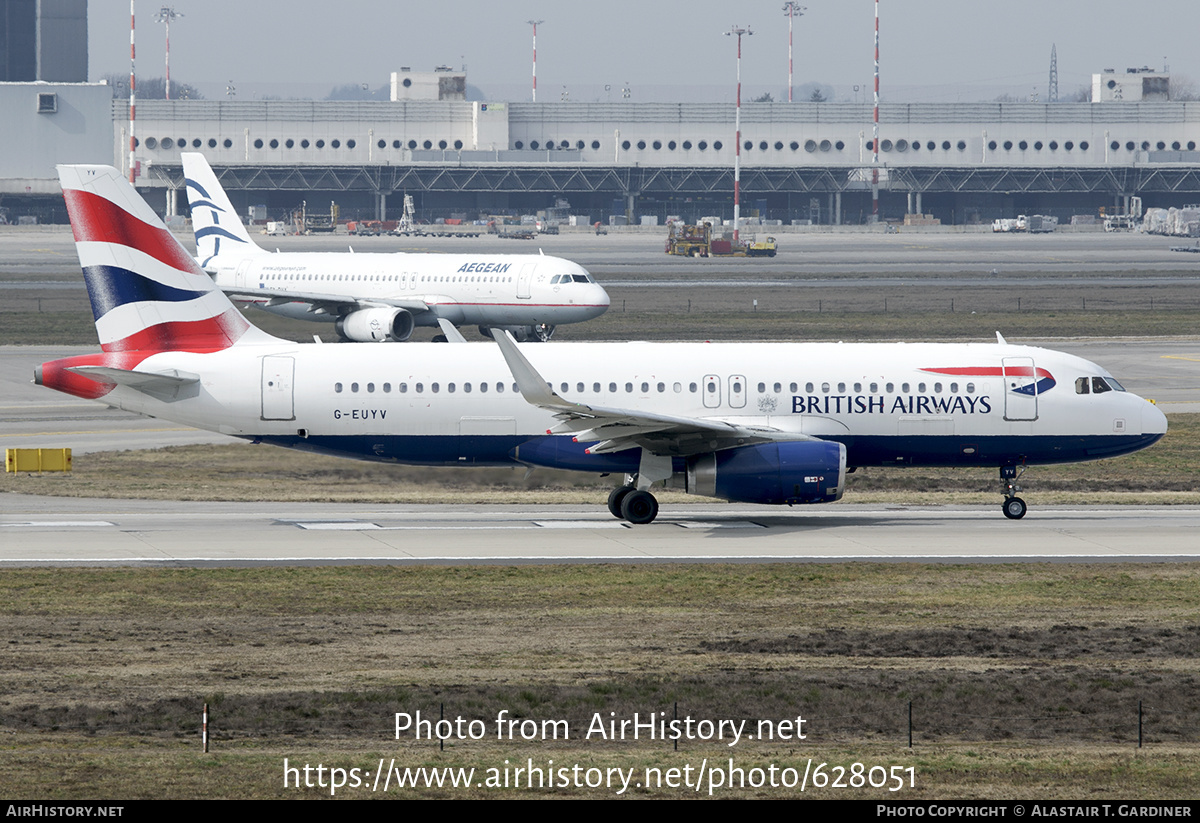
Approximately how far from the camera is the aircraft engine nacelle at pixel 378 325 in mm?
70938

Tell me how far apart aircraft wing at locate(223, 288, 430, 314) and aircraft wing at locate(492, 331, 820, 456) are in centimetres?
3863

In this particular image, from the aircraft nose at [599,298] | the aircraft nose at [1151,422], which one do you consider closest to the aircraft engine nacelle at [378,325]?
the aircraft nose at [599,298]

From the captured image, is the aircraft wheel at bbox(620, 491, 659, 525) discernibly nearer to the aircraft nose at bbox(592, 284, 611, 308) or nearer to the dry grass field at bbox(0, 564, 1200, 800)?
the dry grass field at bbox(0, 564, 1200, 800)

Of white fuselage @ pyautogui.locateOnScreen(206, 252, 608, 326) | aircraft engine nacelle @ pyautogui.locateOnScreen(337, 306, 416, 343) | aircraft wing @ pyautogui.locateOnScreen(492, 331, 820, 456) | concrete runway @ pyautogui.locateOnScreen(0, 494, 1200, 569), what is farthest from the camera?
white fuselage @ pyautogui.locateOnScreen(206, 252, 608, 326)

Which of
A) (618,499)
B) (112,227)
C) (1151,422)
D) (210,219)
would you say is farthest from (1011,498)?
(210,219)

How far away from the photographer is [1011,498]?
37.9 metres

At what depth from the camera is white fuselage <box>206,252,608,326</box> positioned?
74.3m

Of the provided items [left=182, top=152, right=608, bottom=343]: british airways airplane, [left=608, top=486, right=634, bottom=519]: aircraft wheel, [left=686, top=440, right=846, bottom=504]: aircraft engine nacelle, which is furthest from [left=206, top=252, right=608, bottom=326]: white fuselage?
[left=686, top=440, right=846, bottom=504]: aircraft engine nacelle

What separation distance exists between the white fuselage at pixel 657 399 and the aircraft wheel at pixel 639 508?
938 mm

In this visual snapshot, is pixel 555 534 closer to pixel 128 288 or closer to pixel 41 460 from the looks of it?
pixel 128 288

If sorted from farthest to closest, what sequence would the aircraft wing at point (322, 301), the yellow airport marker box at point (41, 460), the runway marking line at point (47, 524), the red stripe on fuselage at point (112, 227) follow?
the aircraft wing at point (322, 301) < the yellow airport marker box at point (41, 460) < the red stripe on fuselage at point (112, 227) < the runway marking line at point (47, 524)

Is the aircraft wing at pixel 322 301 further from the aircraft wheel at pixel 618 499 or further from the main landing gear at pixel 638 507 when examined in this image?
the main landing gear at pixel 638 507

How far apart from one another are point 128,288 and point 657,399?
13.3 m

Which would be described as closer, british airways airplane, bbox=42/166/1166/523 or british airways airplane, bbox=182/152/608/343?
british airways airplane, bbox=42/166/1166/523
